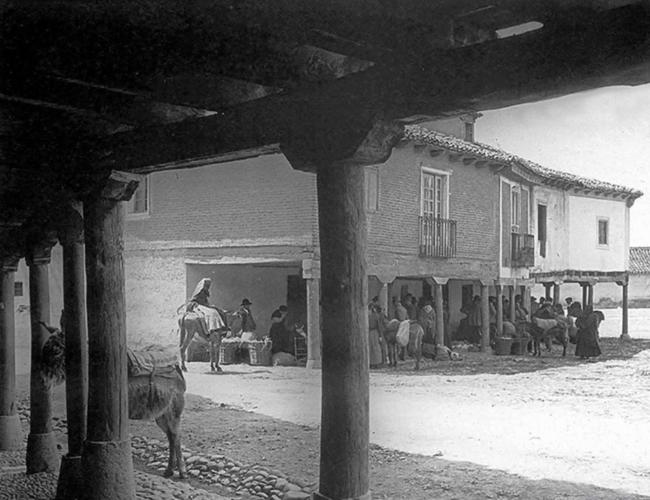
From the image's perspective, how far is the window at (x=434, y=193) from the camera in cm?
1254

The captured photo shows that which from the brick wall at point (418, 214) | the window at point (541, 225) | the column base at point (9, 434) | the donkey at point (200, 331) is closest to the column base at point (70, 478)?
the column base at point (9, 434)

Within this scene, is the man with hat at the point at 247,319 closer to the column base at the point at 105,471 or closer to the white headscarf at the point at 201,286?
the white headscarf at the point at 201,286

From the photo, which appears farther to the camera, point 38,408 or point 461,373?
point 461,373

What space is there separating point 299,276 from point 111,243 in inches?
278

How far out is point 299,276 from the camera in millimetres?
12117

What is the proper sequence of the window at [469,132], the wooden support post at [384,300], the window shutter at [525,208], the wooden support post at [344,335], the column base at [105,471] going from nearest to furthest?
1. the wooden support post at [344,335]
2. the column base at [105,471]
3. the window shutter at [525,208]
4. the wooden support post at [384,300]
5. the window at [469,132]

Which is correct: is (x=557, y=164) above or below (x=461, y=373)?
above

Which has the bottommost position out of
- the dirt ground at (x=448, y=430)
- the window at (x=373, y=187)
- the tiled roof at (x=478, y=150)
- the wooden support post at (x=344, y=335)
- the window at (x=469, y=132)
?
the dirt ground at (x=448, y=430)

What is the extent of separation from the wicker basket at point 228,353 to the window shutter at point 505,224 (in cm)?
488

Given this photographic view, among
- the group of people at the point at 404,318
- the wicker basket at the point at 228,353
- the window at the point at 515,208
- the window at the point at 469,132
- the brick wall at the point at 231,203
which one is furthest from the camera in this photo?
the window at the point at 469,132

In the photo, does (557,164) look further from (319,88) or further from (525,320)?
(525,320)

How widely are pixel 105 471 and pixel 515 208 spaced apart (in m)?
8.84

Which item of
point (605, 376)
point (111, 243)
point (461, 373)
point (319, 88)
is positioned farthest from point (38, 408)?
point (605, 376)

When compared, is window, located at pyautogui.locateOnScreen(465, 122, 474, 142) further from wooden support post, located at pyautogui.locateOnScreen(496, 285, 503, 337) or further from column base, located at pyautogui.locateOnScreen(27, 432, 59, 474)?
column base, located at pyautogui.locateOnScreen(27, 432, 59, 474)
